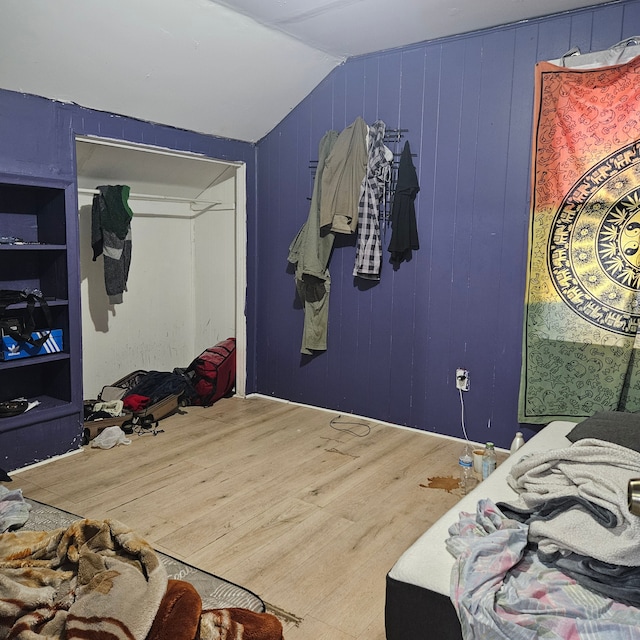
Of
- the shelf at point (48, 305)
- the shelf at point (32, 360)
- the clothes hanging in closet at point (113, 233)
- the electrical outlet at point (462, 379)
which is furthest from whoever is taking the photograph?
the clothes hanging in closet at point (113, 233)

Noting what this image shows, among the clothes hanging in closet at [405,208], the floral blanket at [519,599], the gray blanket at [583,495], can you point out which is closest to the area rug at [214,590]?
the floral blanket at [519,599]

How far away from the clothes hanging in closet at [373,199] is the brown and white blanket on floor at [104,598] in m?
2.62

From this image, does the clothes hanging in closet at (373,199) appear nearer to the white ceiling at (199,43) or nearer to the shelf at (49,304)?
the white ceiling at (199,43)

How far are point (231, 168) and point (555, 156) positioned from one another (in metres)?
2.41

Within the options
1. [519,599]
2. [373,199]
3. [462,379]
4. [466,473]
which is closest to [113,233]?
[373,199]

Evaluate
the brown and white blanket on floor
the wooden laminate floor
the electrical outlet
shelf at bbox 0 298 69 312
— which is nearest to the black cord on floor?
the wooden laminate floor

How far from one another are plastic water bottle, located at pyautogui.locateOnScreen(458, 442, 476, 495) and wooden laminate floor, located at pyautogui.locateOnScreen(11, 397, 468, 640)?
7 centimetres

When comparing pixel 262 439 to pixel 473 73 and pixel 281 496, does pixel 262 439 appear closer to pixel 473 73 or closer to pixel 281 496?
pixel 281 496

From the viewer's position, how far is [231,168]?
15.1ft

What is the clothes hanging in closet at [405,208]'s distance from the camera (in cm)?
371

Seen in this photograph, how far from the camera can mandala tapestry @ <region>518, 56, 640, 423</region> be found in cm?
299

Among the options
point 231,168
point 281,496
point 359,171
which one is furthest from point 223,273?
point 281,496

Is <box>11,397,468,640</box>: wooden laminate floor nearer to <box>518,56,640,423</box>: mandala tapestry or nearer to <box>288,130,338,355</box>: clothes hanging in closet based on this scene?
<box>288,130,338,355</box>: clothes hanging in closet

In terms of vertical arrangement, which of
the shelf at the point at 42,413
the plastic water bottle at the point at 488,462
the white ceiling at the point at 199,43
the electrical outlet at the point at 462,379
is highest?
the white ceiling at the point at 199,43
